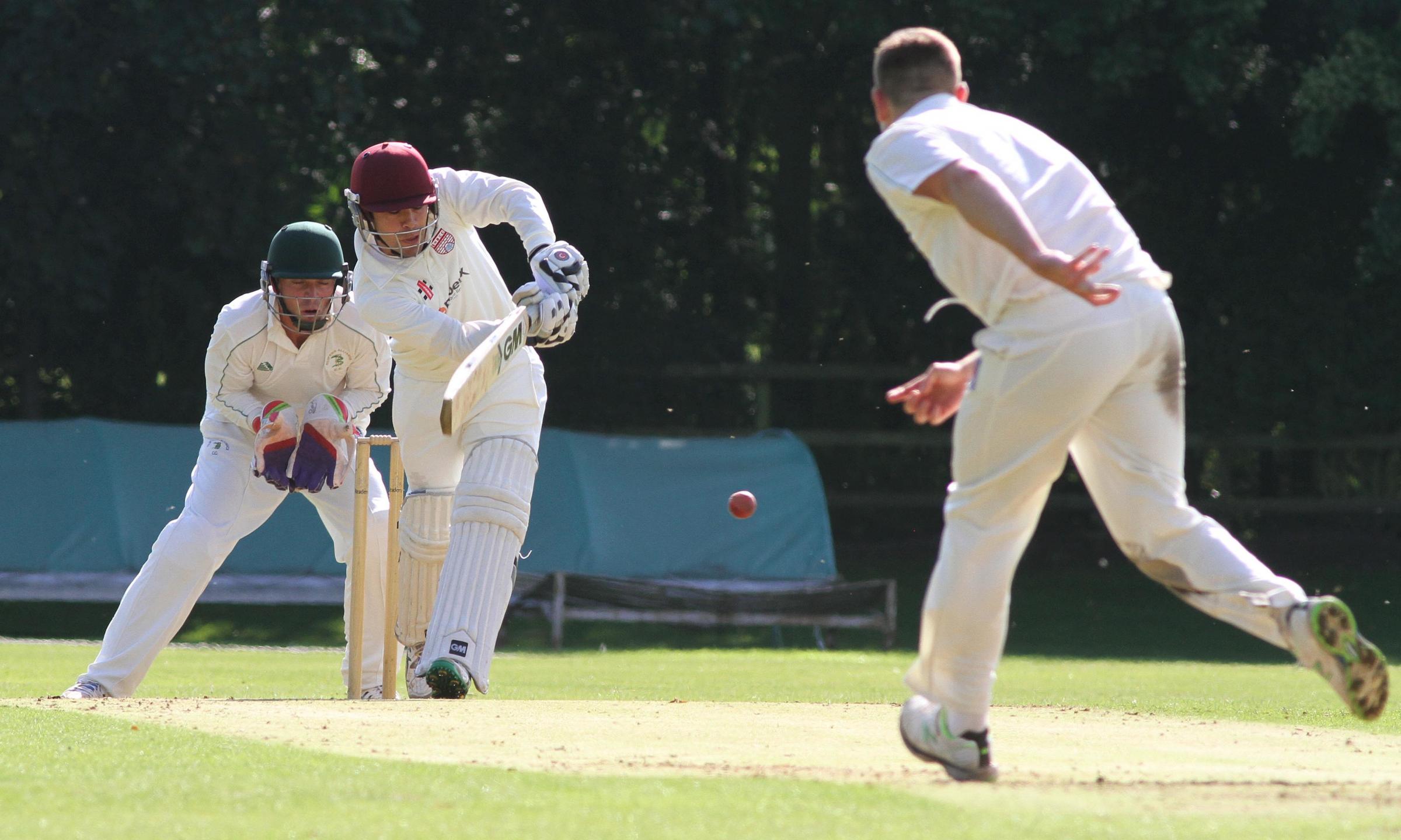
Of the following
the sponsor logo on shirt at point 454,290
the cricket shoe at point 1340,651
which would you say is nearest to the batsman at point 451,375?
the sponsor logo on shirt at point 454,290

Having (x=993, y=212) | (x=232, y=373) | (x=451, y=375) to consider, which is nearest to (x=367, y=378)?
(x=232, y=373)

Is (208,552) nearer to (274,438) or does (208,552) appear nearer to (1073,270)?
(274,438)

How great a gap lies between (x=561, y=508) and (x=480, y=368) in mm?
7710

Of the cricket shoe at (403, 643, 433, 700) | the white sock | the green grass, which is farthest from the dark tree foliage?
the white sock

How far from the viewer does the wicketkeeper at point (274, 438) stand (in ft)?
21.7

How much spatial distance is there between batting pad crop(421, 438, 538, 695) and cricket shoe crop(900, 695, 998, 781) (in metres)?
2.35

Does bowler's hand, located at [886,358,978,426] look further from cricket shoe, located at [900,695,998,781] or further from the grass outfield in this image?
the grass outfield

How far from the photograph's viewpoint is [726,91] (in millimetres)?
17062

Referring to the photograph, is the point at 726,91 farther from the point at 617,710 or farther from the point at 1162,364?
the point at 1162,364

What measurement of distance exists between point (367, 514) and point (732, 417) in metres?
10.2

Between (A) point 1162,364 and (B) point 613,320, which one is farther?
(B) point 613,320

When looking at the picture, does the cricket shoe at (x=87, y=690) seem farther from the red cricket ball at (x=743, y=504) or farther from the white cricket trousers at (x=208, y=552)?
the red cricket ball at (x=743, y=504)

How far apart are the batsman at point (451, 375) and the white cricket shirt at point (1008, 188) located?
2080 mm

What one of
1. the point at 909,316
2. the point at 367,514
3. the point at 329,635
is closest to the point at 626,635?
the point at 329,635
